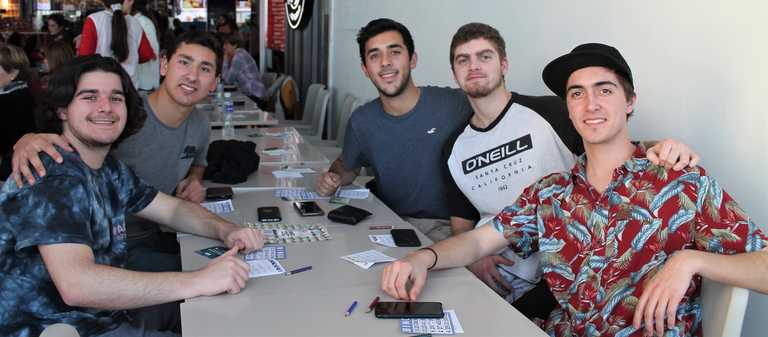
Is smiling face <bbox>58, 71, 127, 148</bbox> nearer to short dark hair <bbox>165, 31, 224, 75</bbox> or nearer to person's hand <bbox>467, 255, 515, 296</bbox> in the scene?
short dark hair <bbox>165, 31, 224, 75</bbox>

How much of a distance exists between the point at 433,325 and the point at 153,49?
20.4 ft

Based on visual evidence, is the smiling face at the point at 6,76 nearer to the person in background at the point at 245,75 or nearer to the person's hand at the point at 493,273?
the person's hand at the point at 493,273

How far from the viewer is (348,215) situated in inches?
101

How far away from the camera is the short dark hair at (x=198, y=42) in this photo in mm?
3121

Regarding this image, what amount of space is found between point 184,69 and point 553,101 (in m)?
1.68

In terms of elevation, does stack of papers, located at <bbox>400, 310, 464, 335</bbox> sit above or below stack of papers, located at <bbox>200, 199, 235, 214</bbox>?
above

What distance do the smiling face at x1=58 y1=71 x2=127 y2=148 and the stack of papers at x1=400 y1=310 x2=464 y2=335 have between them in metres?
1.07

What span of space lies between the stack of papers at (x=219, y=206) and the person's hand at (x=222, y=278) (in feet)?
2.86

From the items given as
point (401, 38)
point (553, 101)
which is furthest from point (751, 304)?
point (401, 38)

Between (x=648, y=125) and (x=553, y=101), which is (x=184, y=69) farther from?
(x=648, y=125)

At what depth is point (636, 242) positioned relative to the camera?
5.79ft

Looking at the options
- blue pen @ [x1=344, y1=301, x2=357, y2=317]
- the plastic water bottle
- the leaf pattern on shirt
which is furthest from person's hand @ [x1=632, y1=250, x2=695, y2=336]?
the plastic water bottle

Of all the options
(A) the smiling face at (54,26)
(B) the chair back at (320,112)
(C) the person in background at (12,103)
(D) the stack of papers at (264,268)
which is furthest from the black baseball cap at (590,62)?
(A) the smiling face at (54,26)

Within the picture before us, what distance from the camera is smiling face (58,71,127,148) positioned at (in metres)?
1.96
